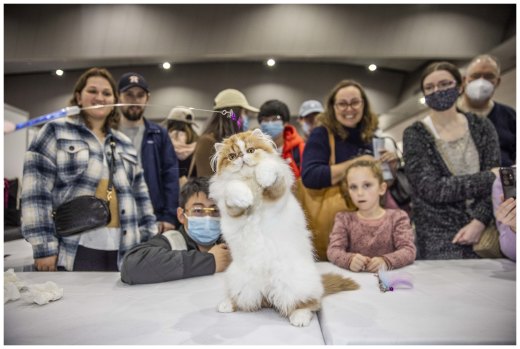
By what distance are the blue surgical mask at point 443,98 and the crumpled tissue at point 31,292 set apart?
1544 mm

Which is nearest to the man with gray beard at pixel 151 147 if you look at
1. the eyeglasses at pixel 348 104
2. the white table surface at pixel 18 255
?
the white table surface at pixel 18 255

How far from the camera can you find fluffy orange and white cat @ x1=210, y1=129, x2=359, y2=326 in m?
0.77

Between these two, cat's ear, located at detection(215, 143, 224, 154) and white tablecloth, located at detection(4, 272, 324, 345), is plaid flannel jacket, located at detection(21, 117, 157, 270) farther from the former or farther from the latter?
cat's ear, located at detection(215, 143, 224, 154)

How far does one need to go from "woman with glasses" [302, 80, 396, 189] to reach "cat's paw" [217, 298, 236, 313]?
2.20 feet

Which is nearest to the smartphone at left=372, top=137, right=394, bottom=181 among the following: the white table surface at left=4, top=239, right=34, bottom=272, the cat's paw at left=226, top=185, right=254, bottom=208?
the cat's paw at left=226, top=185, right=254, bottom=208

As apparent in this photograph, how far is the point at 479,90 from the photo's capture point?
1621 millimetres

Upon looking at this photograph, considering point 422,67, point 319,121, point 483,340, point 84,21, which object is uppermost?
point 84,21

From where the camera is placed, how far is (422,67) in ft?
4.85

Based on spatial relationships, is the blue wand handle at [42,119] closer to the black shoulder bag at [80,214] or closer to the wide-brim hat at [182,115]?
the wide-brim hat at [182,115]

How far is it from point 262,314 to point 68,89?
0.96m

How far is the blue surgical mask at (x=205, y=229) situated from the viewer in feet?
3.36

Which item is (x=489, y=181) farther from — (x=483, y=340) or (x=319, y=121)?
(x=483, y=340)

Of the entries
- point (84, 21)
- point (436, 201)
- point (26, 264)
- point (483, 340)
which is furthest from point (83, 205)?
point (436, 201)

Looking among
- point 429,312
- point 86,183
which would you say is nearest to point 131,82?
point 86,183
